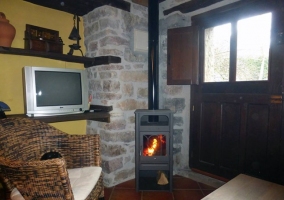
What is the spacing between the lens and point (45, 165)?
110cm

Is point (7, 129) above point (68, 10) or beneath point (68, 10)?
beneath

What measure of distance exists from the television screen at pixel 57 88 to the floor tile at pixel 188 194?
4.95 feet

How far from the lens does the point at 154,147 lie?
7.34 feet

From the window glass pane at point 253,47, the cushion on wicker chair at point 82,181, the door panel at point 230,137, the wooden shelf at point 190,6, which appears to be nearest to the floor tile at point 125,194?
the cushion on wicker chair at point 82,181

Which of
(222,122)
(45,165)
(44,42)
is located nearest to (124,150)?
(222,122)

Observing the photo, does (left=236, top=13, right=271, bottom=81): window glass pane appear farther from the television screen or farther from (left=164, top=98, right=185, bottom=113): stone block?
the television screen

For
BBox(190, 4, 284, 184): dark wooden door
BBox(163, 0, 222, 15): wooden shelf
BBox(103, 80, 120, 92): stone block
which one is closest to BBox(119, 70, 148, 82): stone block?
BBox(103, 80, 120, 92): stone block

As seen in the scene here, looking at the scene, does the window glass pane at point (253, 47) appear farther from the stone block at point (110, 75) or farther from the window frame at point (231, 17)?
the stone block at point (110, 75)

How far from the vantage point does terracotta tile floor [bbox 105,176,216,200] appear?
2066 mm

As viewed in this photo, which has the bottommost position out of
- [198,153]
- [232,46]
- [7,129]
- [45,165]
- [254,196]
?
[198,153]

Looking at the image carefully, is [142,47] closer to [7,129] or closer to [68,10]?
[68,10]

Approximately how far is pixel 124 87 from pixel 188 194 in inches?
56.2

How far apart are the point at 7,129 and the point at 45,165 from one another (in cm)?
55

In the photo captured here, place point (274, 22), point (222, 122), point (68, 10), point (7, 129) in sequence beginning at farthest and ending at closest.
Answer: point (68, 10) → point (222, 122) → point (274, 22) → point (7, 129)
